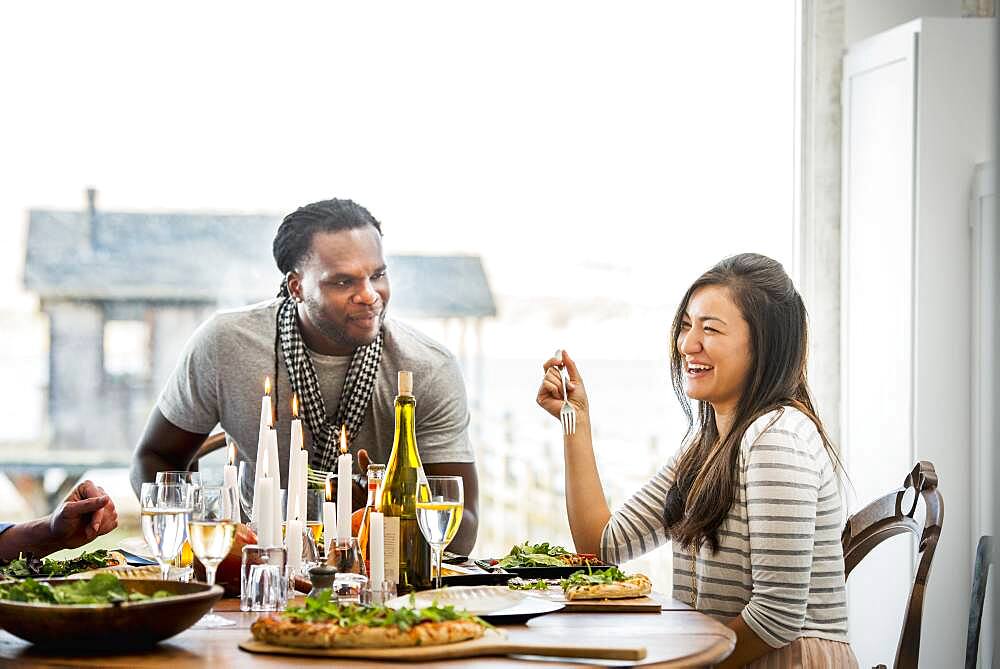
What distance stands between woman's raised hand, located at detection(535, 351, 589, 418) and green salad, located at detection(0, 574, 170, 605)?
113 centimetres

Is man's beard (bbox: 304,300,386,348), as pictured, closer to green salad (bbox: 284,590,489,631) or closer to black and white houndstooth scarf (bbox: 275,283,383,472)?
black and white houndstooth scarf (bbox: 275,283,383,472)

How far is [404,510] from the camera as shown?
1.83m

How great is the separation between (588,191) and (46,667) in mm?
2906

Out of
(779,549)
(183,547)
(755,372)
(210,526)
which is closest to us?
(210,526)

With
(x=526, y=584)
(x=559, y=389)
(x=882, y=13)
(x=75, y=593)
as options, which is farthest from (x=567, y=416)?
(x=882, y=13)

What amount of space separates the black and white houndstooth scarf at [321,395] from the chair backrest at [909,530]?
44.2 inches

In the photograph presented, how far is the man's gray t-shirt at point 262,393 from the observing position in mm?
2799

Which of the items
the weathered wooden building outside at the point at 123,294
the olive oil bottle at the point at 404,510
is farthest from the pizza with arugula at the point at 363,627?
the weathered wooden building outside at the point at 123,294

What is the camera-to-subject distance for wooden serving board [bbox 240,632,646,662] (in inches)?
50.0

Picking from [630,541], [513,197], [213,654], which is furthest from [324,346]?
[213,654]

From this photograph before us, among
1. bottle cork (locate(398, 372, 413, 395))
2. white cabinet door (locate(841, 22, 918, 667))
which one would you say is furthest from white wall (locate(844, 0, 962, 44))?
bottle cork (locate(398, 372, 413, 395))

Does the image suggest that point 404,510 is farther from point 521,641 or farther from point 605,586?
point 521,641

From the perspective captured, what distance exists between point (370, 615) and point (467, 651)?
4.9 inches

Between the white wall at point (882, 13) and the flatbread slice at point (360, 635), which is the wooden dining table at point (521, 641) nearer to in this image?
the flatbread slice at point (360, 635)
